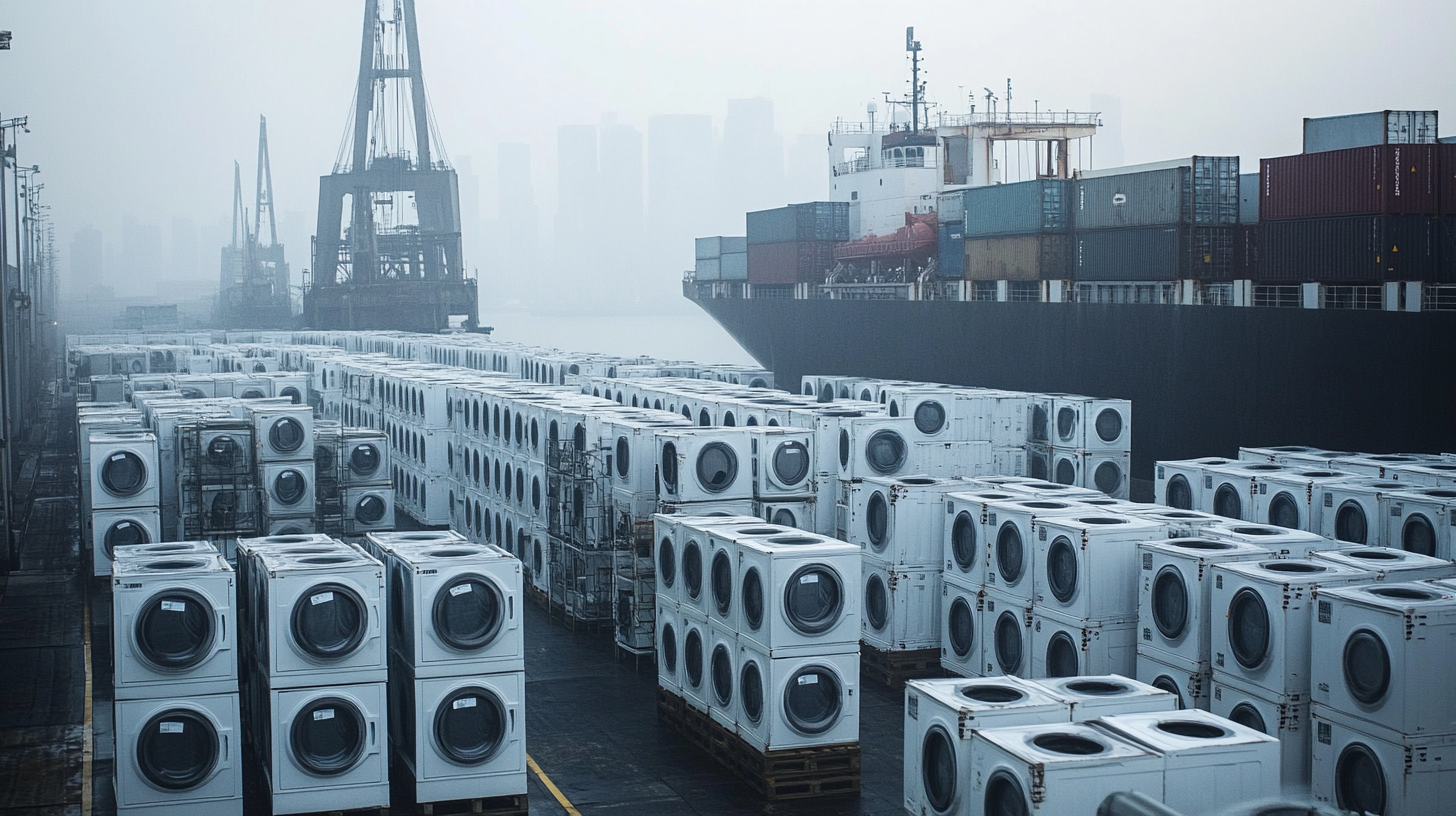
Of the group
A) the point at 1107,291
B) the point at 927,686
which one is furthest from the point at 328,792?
the point at 1107,291

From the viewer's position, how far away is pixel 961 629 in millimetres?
16625

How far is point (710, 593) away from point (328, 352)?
123 feet

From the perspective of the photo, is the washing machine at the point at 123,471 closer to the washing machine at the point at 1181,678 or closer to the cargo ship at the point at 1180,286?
the washing machine at the point at 1181,678

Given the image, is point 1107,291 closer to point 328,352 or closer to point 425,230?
point 328,352

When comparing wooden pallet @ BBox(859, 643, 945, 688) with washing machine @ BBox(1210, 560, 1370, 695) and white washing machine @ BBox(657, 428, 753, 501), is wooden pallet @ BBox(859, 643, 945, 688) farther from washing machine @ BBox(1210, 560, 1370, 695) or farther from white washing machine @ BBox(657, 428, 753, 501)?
washing machine @ BBox(1210, 560, 1370, 695)

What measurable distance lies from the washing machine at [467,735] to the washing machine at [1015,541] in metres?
5.84

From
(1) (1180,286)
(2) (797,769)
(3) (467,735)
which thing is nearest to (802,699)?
(2) (797,769)

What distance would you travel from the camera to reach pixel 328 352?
48.6m

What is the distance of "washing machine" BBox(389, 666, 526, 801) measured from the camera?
1226 centimetres

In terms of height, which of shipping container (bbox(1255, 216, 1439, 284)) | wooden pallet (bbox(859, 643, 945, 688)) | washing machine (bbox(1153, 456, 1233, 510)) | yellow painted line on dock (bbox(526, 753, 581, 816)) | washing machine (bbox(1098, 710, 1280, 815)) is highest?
shipping container (bbox(1255, 216, 1439, 284))

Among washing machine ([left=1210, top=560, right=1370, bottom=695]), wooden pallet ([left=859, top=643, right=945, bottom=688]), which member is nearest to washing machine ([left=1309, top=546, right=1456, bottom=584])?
washing machine ([left=1210, top=560, right=1370, bottom=695])

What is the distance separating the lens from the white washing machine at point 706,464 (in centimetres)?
1752

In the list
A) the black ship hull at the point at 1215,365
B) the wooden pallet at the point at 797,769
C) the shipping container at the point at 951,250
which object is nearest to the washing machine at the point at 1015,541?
the wooden pallet at the point at 797,769

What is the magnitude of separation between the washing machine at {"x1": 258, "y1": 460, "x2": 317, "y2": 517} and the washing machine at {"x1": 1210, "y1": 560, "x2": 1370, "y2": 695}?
47.3 feet
